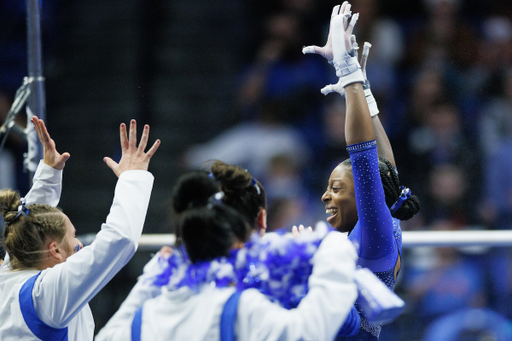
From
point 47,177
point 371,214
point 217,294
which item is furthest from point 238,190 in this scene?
point 47,177

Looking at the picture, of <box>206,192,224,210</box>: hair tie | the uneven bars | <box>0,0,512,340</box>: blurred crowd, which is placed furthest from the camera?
<box>0,0,512,340</box>: blurred crowd

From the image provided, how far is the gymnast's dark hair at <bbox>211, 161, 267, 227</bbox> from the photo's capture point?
1285 millimetres

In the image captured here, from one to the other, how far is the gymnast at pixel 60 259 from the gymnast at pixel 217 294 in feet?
0.80

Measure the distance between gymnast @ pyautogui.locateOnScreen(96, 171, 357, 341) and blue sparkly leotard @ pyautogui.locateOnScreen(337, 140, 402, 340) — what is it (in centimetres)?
27

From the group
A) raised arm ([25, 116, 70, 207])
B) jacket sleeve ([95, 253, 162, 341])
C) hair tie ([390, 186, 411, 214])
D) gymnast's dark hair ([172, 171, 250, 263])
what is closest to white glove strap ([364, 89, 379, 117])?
hair tie ([390, 186, 411, 214])

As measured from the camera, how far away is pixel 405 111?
11.7ft

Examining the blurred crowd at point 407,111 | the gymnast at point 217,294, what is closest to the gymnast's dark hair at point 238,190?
the gymnast at point 217,294

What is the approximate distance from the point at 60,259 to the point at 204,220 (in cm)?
70

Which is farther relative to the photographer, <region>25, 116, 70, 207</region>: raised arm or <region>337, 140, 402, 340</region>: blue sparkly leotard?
<region>25, 116, 70, 207</region>: raised arm

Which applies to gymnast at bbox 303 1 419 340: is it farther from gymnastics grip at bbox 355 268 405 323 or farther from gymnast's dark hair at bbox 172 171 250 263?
gymnast's dark hair at bbox 172 171 250 263

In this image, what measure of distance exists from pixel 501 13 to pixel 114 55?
288 centimetres

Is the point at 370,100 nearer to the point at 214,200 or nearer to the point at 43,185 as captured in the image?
the point at 214,200

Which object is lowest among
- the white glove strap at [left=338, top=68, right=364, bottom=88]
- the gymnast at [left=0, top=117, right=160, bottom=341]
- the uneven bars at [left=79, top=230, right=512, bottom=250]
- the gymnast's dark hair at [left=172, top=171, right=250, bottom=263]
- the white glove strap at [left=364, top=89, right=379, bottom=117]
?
the uneven bars at [left=79, top=230, right=512, bottom=250]

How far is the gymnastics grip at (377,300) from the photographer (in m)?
1.10
